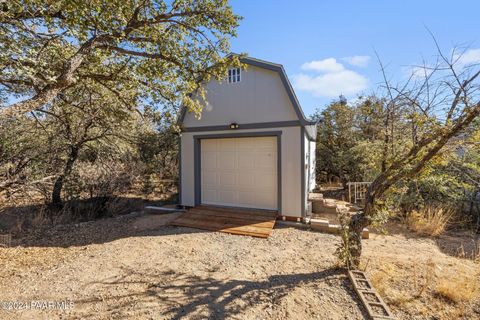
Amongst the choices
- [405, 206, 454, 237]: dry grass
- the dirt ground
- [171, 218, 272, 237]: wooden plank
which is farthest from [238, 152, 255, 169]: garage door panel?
[405, 206, 454, 237]: dry grass

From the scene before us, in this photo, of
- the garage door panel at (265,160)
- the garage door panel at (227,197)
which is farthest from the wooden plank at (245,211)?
the garage door panel at (265,160)

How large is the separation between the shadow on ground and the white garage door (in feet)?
10.7

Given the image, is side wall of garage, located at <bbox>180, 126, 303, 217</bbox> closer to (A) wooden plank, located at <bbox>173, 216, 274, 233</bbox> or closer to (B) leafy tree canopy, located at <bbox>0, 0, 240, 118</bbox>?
(A) wooden plank, located at <bbox>173, 216, 274, 233</bbox>

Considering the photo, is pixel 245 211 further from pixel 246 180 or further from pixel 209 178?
pixel 209 178

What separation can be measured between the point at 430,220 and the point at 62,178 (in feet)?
34.3

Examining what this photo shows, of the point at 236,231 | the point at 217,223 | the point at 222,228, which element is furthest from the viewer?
the point at 217,223

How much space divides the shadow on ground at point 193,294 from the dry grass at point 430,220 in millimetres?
3718

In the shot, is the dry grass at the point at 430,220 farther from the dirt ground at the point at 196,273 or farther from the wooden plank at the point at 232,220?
the wooden plank at the point at 232,220

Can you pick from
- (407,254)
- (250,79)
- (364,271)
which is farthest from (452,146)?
(250,79)

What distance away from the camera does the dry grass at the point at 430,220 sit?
5402mm

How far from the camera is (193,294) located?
2.90 meters

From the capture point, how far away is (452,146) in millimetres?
2822

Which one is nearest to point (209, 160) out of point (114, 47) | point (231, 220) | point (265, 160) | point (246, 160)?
point (246, 160)

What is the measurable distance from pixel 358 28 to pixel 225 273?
620cm
